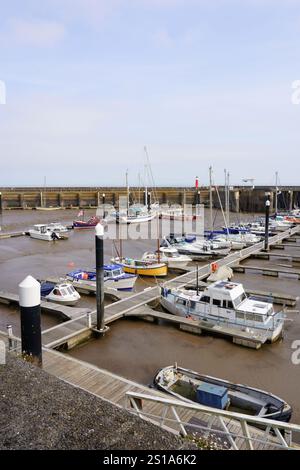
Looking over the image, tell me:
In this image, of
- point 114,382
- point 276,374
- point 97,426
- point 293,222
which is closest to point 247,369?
point 276,374

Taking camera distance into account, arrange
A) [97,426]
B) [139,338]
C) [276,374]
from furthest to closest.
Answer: [139,338], [276,374], [97,426]

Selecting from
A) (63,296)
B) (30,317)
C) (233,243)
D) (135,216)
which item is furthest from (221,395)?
(135,216)

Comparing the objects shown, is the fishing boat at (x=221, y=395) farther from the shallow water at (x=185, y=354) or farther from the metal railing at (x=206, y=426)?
the shallow water at (x=185, y=354)

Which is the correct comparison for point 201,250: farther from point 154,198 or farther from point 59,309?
point 154,198

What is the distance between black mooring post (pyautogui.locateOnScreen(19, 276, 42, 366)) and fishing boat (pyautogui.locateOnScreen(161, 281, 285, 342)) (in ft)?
34.5

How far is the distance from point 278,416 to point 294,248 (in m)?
31.8

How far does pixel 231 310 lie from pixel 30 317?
11143 mm

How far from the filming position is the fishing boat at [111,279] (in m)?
22.7

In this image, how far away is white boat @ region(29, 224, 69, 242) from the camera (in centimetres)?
4469

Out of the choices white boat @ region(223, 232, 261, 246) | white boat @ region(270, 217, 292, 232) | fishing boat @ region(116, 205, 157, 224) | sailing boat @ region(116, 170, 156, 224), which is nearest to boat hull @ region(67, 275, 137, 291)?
white boat @ region(223, 232, 261, 246)

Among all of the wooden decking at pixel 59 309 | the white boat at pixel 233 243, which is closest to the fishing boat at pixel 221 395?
the wooden decking at pixel 59 309

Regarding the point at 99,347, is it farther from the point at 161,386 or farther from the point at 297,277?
the point at 297,277

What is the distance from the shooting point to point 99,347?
48.9ft

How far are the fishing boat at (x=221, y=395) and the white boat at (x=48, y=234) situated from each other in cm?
3571
